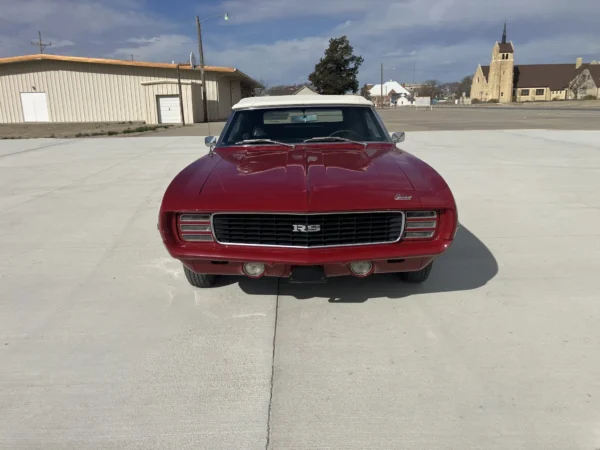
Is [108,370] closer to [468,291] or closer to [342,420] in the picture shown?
[342,420]

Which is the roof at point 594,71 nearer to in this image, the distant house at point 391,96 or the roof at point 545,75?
the roof at point 545,75

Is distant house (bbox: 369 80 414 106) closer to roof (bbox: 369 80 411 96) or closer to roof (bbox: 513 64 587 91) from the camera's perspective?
roof (bbox: 369 80 411 96)

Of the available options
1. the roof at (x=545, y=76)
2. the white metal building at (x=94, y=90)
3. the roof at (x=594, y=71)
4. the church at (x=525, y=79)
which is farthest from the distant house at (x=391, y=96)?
the white metal building at (x=94, y=90)

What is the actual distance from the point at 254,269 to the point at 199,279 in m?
0.74

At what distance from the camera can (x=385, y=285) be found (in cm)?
362

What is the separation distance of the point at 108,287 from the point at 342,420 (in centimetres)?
231

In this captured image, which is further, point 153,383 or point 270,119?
point 270,119

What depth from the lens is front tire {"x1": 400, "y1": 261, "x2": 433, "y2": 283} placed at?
3.48 metres

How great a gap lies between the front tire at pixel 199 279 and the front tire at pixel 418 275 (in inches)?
58.1

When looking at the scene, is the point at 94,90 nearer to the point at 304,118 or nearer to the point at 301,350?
the point at 304,118

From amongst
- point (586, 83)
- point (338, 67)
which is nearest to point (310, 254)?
point (338, 67)

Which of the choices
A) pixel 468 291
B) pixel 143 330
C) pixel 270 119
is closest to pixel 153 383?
pixel 143 330

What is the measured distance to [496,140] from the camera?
14055 millimetres

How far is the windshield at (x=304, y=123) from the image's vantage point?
4.35 metres
